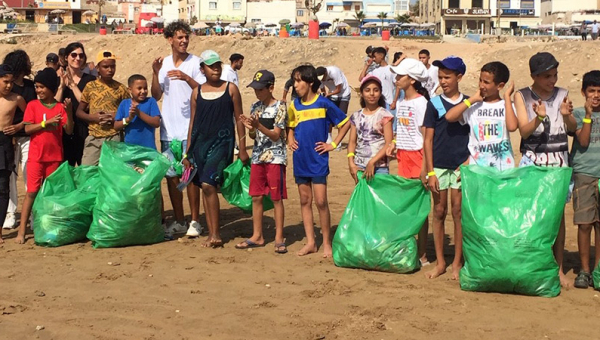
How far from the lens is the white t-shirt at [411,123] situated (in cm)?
618

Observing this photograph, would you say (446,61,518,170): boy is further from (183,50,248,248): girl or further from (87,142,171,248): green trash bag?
(87,142,171,248): green trash bag

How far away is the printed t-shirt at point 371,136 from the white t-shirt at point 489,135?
0.83 meters

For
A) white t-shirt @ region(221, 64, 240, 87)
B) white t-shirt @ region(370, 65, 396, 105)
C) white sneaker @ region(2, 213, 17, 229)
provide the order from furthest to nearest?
1. white t-shirt @ region(370, 65, 396, 105)
2. white t-shirt @ region(221, 64, 240, 87)
3. white sneaker @ region(2, 213, 17, 229)

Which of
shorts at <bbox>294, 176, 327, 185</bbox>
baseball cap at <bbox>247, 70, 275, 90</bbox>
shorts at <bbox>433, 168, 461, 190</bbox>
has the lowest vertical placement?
shorts at <bbox>294, 176, 327, 185</bbox>

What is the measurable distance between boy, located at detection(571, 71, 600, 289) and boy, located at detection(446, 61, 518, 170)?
1.57 ft

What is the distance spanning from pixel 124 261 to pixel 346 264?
6.07 ft

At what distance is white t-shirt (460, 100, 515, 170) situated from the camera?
5652 mm

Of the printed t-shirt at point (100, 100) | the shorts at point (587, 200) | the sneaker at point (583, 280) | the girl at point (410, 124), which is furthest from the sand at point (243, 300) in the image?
the printed t-shirt at point (100, 100)

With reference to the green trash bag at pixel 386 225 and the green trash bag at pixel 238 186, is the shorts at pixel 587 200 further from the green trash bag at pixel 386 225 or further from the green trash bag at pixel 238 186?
the green trash bag at pixel 238 186

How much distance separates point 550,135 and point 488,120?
1.45ft

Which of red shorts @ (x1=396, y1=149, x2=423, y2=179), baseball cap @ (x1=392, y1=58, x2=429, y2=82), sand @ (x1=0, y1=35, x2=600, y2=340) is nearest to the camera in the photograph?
sand @ (x1=0, y1=35, x2=600, y2=340)

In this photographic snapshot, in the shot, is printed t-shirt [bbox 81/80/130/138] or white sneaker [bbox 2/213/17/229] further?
white sneaker [bbox 2/213/17/229]

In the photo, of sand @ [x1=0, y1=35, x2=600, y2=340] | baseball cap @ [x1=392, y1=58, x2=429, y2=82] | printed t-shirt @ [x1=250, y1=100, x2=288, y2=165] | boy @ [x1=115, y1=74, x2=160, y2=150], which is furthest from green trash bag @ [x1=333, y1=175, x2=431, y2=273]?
boy @ [x1=115, y1=74, x2=160, y2=150]

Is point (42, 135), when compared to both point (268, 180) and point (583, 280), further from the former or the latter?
point (583, 280)
